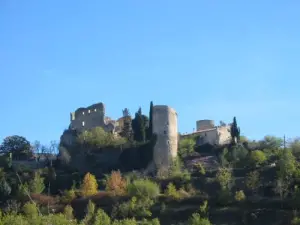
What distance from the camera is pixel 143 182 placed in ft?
170

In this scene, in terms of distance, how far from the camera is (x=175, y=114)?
6047 centimetres

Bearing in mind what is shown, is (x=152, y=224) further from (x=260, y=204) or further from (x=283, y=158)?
(x=283, y=158)

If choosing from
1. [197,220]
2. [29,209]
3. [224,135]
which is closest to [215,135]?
[224,135]

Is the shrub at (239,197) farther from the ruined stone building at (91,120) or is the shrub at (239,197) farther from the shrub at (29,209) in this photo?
the ruined stone building at (91,120)

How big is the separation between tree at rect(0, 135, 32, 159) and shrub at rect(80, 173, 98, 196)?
1285 centimetres

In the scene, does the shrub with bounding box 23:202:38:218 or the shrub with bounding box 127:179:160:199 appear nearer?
the shrub with bounding box 23:202:38:218

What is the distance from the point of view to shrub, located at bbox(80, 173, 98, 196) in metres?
52.8

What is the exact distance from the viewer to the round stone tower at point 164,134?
5831cm

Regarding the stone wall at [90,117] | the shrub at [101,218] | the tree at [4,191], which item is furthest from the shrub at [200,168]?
the tree at [4,191]

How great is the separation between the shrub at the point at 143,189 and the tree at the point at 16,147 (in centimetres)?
1710

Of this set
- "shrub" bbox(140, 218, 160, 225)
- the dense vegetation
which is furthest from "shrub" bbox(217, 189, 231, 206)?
"shrub" bbox(140, 218, 160, 225)

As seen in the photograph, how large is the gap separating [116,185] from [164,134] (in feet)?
25.3

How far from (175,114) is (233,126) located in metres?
5.42

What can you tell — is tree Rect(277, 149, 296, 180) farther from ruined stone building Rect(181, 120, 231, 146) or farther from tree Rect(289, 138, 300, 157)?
ruined stone building Rect(181, 120, 231, 146)
